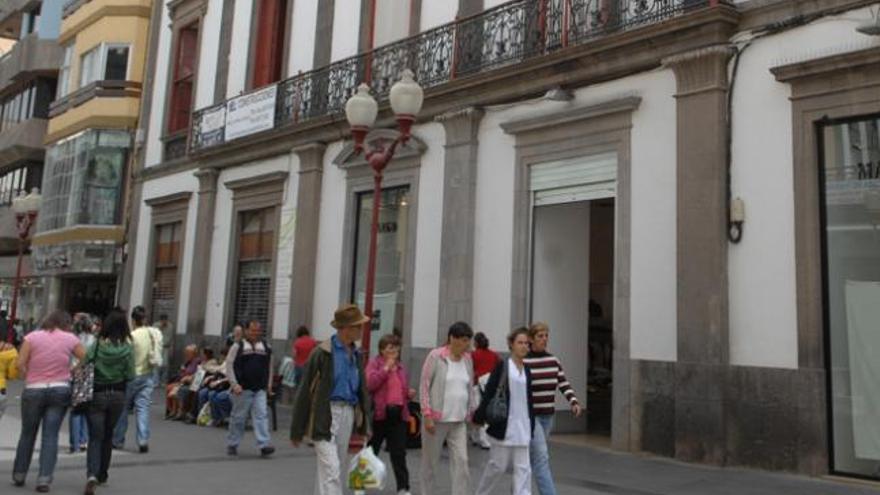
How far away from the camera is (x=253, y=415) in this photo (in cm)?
1088

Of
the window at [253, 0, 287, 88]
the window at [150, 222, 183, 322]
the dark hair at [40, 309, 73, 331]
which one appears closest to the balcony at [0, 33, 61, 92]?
the window at [150, 222, 183, 322]

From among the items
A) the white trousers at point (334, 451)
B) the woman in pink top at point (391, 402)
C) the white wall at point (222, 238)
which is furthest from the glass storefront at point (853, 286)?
the white wall at point (222, 238)

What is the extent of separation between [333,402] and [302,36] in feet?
42.9

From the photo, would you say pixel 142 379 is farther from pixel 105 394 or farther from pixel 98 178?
pixel 98 178

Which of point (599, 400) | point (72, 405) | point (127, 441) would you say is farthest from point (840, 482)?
point (127, 441)

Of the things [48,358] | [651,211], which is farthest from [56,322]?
[651,211]

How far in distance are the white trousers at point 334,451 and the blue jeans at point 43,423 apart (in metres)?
2.97

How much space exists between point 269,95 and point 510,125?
718 cm

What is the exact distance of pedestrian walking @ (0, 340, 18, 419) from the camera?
874cm

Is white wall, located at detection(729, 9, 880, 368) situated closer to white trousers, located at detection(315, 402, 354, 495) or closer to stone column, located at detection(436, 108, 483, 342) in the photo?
stone column, located at detection(436, 108, 483, 342)

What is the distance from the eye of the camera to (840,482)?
902 centimetres

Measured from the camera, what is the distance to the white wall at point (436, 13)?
579 inches

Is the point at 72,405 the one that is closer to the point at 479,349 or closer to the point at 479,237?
the point at 479,349

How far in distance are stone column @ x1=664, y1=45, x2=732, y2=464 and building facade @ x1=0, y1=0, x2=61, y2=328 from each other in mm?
23425
